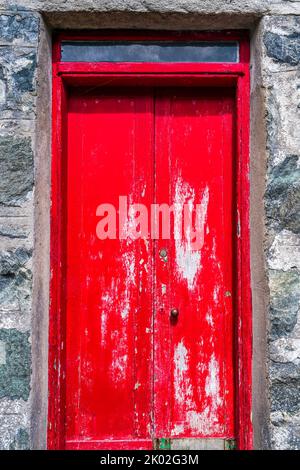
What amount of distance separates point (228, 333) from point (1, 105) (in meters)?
1.70

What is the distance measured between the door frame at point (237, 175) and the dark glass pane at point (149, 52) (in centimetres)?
3

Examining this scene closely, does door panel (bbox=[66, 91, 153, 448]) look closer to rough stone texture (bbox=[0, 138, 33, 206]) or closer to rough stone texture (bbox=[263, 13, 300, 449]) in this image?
rough stone texture (bbox=[0, 138, 33, 206])

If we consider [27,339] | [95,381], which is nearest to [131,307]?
[95,381]

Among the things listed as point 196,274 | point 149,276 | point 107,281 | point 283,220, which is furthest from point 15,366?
point 283,220

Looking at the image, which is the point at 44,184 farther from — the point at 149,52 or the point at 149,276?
the point at 149,52

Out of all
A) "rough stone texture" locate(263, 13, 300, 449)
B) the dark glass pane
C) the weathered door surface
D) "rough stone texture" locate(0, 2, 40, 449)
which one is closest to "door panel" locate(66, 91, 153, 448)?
the weathered door surface

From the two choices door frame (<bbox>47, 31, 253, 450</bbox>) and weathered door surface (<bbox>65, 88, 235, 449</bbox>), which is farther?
weathered door surface (<bbox>65, 88, 235, 449</bbox>)

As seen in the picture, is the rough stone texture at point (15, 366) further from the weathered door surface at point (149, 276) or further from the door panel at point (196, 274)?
the door panel at point (196, 274)

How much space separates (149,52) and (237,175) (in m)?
0.81

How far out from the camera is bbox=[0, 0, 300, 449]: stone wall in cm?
253

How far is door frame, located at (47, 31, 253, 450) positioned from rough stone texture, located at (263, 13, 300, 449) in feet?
0.79

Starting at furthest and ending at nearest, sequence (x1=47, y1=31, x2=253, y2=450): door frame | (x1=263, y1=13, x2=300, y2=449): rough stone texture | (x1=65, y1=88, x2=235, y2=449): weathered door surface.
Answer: (x1=65, y1=88, x2=235, y2=449): weathered door surface < (x1=47, y1=31, x2=253, y2=450): door frame < (x1=263, y1=13, x2=300, y2=449): rough stone texture

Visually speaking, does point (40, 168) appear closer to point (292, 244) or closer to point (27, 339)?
point (27, 339)

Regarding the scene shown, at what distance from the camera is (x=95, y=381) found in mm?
2922
